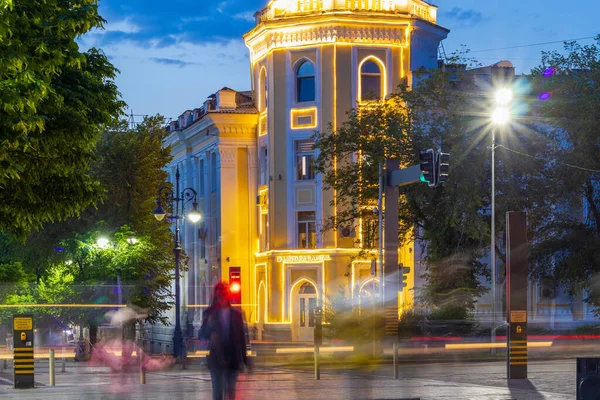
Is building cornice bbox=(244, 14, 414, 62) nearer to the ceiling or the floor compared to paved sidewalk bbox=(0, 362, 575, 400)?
nearer to the ceiling

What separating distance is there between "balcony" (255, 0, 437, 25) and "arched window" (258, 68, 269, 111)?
118 inches

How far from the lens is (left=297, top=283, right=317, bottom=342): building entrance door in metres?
63.4

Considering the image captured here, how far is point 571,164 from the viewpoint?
48594 mm

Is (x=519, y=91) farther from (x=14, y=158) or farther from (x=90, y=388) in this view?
(x=14, y=158)

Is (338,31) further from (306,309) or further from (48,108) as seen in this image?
(48,108)

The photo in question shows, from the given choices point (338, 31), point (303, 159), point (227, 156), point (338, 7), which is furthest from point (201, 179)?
point (338, 7)

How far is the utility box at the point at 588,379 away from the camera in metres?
13.6

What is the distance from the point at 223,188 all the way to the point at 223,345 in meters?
54.8

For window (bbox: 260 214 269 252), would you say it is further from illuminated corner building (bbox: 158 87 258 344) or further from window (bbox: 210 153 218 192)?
window (bbox: 210 153 218 192)

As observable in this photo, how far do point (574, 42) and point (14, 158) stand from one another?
3136cm

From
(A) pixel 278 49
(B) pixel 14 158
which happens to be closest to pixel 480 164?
(A) pixel 278 49

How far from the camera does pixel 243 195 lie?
235ft

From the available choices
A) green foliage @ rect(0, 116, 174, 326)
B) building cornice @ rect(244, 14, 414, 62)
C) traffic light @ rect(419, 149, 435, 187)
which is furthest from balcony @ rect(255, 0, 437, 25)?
traffic light @ rect(419, 149, 435, 187)

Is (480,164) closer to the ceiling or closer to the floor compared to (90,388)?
closer to the ceiling
